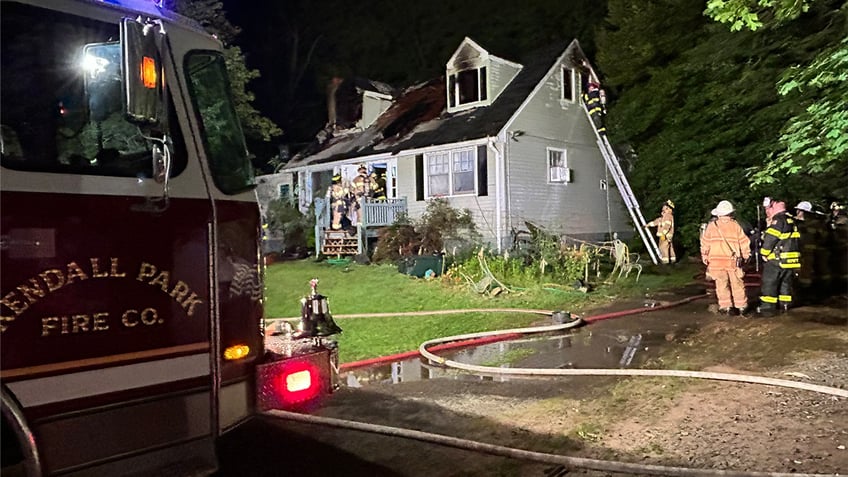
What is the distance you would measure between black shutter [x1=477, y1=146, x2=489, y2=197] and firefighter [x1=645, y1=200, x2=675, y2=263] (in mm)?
4172

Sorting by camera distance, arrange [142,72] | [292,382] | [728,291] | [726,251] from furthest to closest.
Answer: [728,291]
[726,251]
[292,382]
[142,72]

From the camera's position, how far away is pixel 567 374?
247 inches

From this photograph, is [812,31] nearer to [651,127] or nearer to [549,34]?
[651,127]

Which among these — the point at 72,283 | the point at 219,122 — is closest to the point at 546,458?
the point at 219,122

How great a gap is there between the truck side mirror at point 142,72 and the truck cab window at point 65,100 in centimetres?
9

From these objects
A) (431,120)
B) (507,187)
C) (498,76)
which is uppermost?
(498,76)

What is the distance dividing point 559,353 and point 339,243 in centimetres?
1123

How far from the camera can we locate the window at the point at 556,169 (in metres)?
18.6

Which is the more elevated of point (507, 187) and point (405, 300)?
point (507, 187)

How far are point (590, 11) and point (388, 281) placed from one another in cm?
1845

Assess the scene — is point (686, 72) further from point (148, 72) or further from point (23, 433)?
point (23, 433)

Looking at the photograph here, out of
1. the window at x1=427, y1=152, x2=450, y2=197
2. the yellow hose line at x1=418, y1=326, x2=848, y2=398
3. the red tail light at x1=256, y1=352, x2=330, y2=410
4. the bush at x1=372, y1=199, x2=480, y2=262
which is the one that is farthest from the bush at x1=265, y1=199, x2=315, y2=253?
the red tail light at x1=256, y1=352, x2=330, y2=410

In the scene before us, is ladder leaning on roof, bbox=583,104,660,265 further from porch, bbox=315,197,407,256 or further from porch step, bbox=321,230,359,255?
porch step, bbox=321,230,359,255

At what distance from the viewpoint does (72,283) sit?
2682 mm
